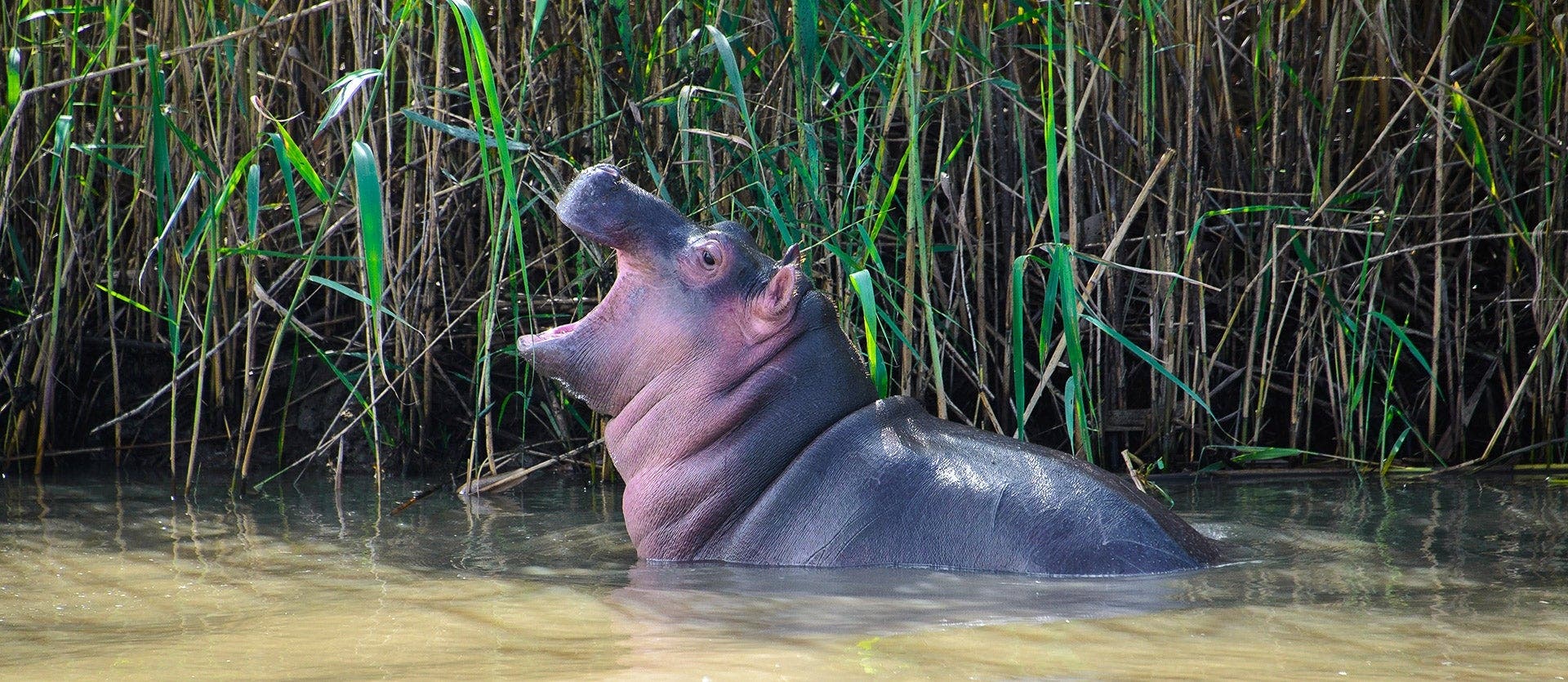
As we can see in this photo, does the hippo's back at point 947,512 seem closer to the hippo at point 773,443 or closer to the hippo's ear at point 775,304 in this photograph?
the hippo at point 773,443

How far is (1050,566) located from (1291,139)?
236 centimetres

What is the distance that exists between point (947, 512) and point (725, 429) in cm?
57

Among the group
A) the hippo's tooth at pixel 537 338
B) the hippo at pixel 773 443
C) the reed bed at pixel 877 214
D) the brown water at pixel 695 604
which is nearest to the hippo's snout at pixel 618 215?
the hippo at pixel 773 443

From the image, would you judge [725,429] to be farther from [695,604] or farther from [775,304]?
[695,604]

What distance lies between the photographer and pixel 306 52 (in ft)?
16.5

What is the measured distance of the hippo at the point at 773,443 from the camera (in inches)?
127

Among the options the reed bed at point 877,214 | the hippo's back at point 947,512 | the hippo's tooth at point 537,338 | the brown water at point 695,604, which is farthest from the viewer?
the reed bed at point 877,214

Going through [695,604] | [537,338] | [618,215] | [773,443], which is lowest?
[695,604]

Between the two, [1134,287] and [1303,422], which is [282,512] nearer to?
[1134,287]

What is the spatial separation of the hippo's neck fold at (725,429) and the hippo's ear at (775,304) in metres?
0.04

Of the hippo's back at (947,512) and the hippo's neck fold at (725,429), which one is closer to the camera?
the hippo's back at (947,512)

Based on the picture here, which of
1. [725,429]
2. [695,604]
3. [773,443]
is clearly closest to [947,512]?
[773,443]

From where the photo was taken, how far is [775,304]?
3.47 m

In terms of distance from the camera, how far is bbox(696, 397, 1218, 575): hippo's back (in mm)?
3174
